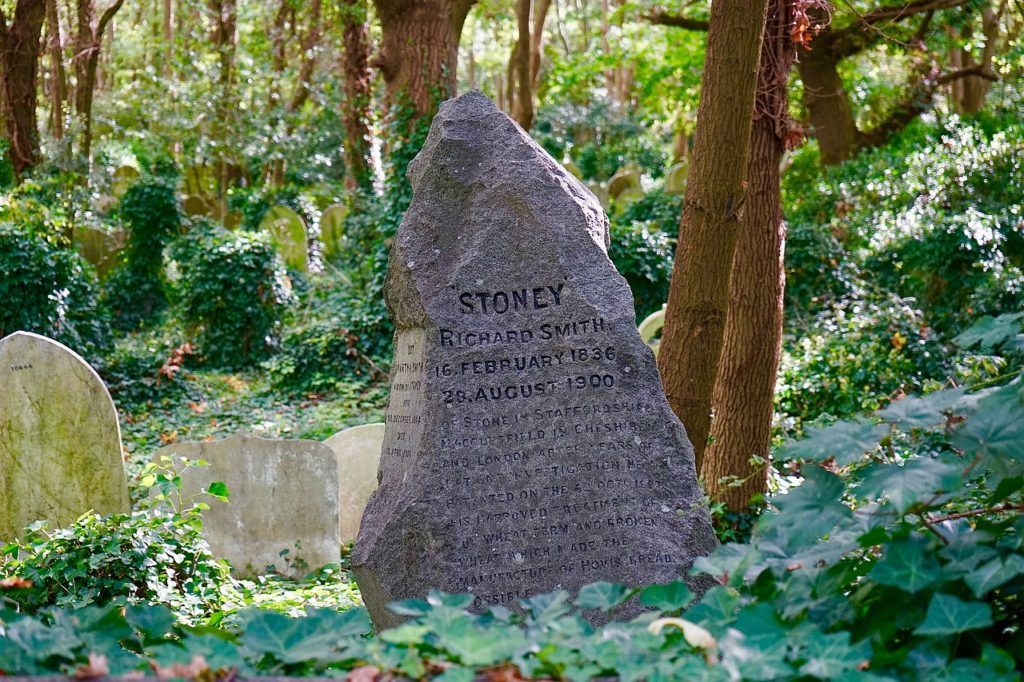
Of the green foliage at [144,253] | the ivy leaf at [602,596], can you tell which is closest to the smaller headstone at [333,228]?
the green foliage at [144,253]

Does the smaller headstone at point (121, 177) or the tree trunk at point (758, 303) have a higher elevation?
the smaller headstone at point (121, 177)

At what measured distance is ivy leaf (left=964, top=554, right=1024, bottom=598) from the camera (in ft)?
7.08

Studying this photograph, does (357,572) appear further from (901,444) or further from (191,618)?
(901,444)

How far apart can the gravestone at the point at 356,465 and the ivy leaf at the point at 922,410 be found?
18.1 ft

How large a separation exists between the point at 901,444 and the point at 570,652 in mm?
5792

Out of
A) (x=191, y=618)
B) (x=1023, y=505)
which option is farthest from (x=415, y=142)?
(x=1023, y=505)

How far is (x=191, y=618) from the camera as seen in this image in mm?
5215

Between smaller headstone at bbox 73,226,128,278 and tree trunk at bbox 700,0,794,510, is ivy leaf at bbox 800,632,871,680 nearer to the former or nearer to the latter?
tree trunk at bbox 700,0,794,510

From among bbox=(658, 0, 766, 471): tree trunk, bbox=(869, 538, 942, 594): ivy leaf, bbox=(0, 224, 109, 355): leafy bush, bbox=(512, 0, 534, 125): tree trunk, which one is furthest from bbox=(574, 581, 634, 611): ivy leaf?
bbox=(512, 0, 534, 125): tree trunk

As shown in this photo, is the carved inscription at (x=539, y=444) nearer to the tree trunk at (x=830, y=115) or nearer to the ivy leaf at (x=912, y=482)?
the ivy leaf at (x=912, y=482)

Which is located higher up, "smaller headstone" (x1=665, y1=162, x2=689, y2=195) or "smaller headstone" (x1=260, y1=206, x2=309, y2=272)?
"smaller headstone" (x1=665, y1=162, x2=689, y2=195)

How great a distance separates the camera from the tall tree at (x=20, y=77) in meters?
15.0

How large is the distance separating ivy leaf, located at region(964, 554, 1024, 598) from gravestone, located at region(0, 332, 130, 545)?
18.9 ft

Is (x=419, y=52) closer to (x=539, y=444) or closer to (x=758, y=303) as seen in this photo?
(x=758, y=303)
